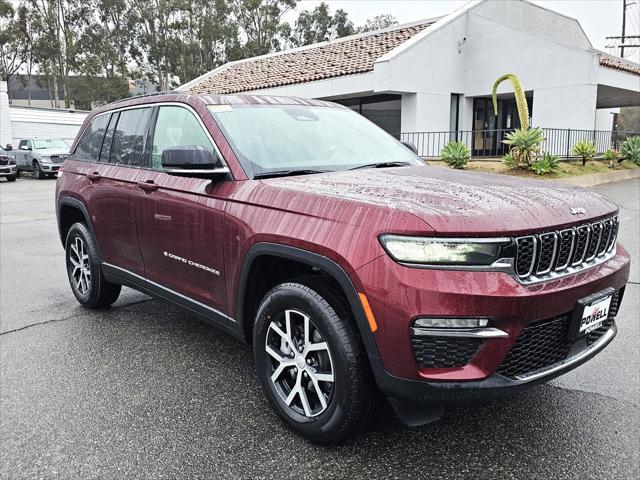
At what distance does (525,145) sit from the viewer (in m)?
14.3

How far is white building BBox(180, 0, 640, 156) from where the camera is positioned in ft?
60.4

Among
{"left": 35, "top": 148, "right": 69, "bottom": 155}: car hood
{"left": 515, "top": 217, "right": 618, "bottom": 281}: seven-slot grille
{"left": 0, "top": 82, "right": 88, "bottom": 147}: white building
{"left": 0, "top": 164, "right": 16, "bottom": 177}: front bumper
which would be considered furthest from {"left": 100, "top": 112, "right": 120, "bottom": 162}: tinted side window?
{"left": 0, "top": 82, "right": 88, "bottom": 147}: white building

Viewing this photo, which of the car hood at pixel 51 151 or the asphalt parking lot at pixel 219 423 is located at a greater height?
the car hood at pixel 51 151

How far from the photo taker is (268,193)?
3.08m

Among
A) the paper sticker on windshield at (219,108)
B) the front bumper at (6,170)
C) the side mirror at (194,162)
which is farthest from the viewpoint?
the front bumper at (6,170)

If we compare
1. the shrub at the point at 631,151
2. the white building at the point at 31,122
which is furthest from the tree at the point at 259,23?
the shrub at the point at 631,151

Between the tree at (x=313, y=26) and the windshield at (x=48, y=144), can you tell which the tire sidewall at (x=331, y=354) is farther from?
the tree at (x=313, y=26)

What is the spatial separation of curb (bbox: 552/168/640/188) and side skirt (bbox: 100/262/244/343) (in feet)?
38.0

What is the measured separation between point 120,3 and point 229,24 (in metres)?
10.7

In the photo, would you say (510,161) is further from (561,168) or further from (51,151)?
(51,151)

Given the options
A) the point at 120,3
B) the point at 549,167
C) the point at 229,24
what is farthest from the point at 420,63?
the point at 120,3

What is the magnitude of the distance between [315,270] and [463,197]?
0.85 meters

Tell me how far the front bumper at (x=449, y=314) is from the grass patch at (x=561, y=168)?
12193 mm

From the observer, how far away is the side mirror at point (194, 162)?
3244 millimetres
